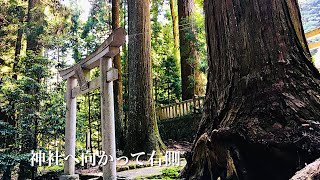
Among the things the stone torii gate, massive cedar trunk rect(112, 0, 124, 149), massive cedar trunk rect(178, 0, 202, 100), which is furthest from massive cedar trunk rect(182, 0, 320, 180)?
massive cedar trunk rect(178, 0, 202, 100)

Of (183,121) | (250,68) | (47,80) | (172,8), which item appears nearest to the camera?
(250,68)

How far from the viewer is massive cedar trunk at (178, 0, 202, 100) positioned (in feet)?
30.8

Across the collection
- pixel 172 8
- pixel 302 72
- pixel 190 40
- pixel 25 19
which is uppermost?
pixel 172 8

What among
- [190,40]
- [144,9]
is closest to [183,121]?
[190,40]

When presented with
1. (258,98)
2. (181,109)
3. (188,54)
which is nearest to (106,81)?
(258,98)

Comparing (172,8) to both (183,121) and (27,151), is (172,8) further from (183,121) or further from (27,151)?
(27,151)

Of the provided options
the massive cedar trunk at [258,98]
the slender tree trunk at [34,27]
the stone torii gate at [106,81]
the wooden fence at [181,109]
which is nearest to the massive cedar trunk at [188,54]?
the wooden fence at [181,109]

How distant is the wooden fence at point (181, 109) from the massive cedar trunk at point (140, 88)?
109 inches

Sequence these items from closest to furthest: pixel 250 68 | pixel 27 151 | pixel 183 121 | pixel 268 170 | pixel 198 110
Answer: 1. pixel 268 170
2. pixel 250 68
3. pixel 27 151
4. pixel 198 110
5. pixel 183 121

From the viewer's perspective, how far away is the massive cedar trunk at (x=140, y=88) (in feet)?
20.8

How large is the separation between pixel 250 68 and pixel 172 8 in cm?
1281

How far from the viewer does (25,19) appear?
9.37m

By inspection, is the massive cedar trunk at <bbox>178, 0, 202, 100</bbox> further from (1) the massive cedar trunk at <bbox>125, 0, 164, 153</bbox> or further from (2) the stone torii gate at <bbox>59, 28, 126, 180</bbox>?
(2) the stone torii gate at <bbox>59, 28, 126, 180</bbox>

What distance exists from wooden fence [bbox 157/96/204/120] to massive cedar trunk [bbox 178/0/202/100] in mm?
688
